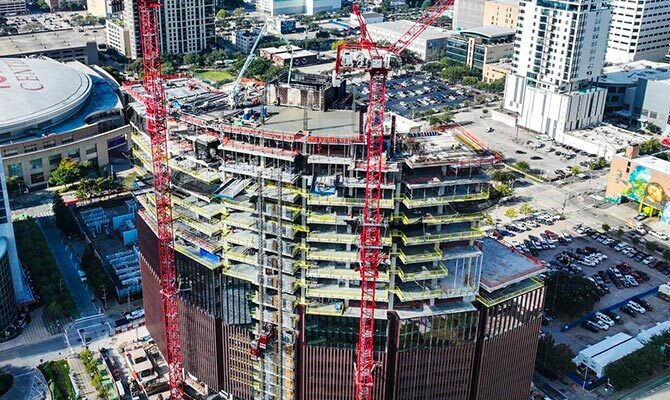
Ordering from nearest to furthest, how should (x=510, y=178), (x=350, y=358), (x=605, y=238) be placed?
(x=350, y=358), (x=605, y=238), (x=510, y=178)

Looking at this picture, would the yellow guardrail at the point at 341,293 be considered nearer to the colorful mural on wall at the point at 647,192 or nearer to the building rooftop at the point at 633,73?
the colorful mural on wall at the point at 647,192

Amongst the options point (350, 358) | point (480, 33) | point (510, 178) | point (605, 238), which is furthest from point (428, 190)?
point (480, 33)

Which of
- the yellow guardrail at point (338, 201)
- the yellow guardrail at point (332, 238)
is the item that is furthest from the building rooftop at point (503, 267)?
the yellow guardrail at point (338, 201)

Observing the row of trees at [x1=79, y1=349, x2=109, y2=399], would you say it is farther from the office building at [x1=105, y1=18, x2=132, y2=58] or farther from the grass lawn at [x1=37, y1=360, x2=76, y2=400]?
the office building at [x1=105, y1=18, x2=132, y2=58]

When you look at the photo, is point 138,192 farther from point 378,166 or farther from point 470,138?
point 470,138

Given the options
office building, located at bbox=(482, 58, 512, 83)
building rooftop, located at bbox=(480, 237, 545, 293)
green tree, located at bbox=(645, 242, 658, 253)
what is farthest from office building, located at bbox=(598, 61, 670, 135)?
building rooftop, located at bbox=(480, 237, 545, 293)

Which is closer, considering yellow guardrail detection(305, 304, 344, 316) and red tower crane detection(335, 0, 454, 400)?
red tower crane detection(335, 0, 454, 400)
